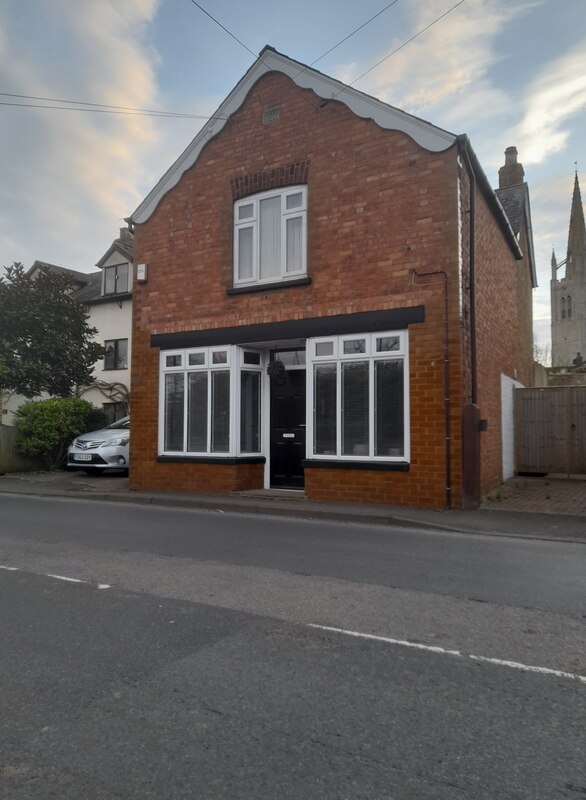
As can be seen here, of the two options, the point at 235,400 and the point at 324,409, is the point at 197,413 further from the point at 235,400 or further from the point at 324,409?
the point at 324,409

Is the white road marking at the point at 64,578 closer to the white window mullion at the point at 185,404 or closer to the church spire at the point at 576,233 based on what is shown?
the white window mullion at the point at 185,404

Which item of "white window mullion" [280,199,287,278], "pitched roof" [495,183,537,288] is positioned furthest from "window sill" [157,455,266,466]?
"pitched roof" [495,183,537,288]

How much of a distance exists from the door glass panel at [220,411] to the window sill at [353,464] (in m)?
1.85

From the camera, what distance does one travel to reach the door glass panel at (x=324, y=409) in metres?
11.6

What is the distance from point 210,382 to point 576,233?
2974 inches

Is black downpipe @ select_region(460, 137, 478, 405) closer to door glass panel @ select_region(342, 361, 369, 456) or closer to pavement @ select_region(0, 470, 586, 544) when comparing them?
door glass panel @ select_region(342, 361, 369, 456)

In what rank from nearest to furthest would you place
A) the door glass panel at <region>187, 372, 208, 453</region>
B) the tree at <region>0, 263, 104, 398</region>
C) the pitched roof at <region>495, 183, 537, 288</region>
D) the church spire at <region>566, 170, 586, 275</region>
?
1. the door glass panel at <region>187, 372, 208, 453</region>
2. the pitched roof at <region>495, 183, 537, 288</region>
3. the tree at <region>0, 263, 104, 398</region>
4. the church spire at <region>566, 170, 586, 275</region>

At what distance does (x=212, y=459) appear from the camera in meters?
12.8

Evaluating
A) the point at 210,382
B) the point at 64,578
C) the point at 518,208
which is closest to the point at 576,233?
the point at 518,208

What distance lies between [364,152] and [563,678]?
32.3 ft

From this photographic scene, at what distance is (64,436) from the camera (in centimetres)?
1731

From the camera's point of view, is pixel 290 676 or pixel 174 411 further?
pixel 174 411

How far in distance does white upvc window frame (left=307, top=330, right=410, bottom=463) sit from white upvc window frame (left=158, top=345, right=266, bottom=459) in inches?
65.3

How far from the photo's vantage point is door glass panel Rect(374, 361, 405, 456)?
10.9 meters
